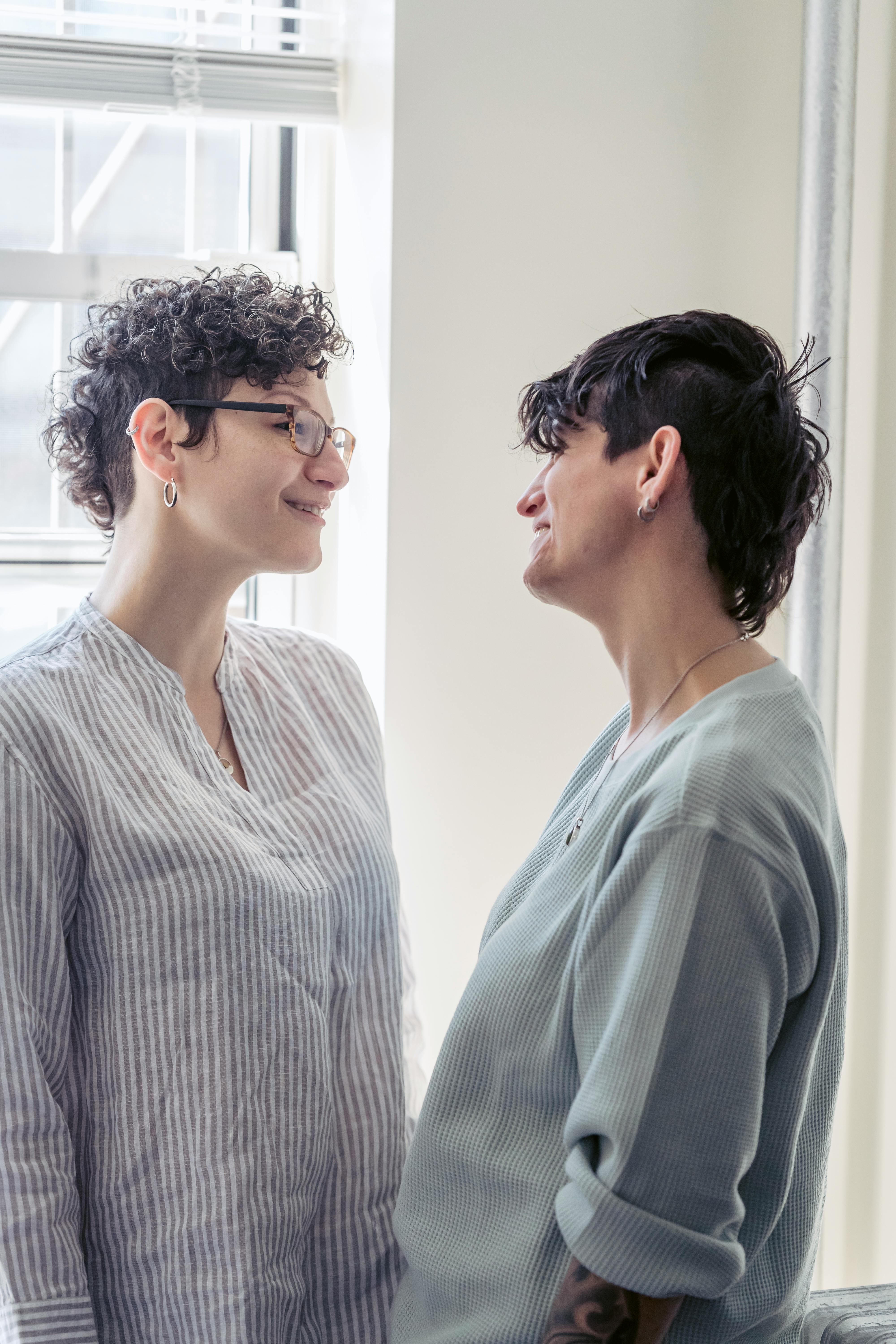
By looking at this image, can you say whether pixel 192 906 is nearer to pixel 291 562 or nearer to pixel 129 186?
pixel 291 562

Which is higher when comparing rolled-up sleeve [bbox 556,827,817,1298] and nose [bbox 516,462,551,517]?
nose [bbox 516,462,551,517]

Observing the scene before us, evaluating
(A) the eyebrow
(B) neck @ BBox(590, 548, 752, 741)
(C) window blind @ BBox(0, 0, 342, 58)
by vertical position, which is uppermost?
(C) window blind @ BBox(0, 0, 342, 58)

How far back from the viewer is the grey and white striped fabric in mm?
1125

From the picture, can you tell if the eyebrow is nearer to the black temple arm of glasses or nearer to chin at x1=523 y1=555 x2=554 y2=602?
the black temple arm of glasses

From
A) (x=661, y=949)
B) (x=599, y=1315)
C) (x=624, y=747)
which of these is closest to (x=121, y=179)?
(x=624, y=747)

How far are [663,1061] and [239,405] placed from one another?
85cm

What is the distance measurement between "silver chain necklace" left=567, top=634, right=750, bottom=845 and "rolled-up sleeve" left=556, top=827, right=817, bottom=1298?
0.22 metres

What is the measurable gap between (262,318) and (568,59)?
806 millimetres

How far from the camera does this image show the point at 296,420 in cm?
135

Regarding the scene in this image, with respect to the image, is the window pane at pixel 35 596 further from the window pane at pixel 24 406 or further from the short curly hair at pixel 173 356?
the short curly hair at pixel 173 356

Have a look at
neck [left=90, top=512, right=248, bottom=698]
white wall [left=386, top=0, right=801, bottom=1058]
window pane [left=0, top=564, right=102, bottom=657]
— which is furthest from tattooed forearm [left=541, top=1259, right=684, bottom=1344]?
window pane [left=0, top=564, right=102, bottom=657]

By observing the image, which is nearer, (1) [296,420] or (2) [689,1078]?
(2) [689,1078]

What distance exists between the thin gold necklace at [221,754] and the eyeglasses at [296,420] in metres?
0.33

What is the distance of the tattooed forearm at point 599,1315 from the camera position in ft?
2.85
